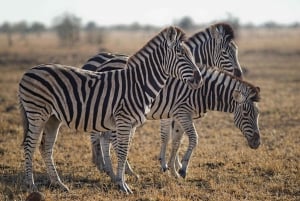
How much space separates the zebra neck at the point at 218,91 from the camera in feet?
27.3

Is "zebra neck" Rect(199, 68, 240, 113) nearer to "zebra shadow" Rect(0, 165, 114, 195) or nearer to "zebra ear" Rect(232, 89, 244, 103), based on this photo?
"zebra ear" Rect(232, 89, 244, 103)

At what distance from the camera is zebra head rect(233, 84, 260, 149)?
811 cm

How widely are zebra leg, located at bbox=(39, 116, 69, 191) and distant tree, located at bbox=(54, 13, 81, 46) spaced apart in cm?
4670

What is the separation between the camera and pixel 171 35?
23.6 feet

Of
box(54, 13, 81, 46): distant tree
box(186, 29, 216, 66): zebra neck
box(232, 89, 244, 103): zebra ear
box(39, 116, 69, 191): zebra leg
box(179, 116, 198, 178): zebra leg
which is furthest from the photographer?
box(54, 13, 81, 46): distant tree

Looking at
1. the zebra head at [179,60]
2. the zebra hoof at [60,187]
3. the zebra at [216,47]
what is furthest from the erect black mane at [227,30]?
the zebra hoof at [60,187]

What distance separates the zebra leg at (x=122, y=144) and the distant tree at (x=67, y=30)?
156 feet

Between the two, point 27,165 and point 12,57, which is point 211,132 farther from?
point 12,57

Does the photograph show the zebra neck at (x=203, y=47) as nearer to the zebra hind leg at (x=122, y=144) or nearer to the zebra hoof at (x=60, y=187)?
the zebra hind leg at (x=122, y=144)

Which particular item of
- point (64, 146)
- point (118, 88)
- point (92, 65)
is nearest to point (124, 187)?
point (118, 88)

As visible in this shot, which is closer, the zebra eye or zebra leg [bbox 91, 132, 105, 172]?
the zebra eye

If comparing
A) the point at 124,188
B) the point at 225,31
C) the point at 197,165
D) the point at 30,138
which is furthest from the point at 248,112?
the point at 30,138

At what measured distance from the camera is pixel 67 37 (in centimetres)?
5472

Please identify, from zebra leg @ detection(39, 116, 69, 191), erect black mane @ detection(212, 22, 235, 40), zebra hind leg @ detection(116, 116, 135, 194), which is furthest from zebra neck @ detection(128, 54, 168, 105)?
erect black mane @ detection(212, 22, 235, 40)
